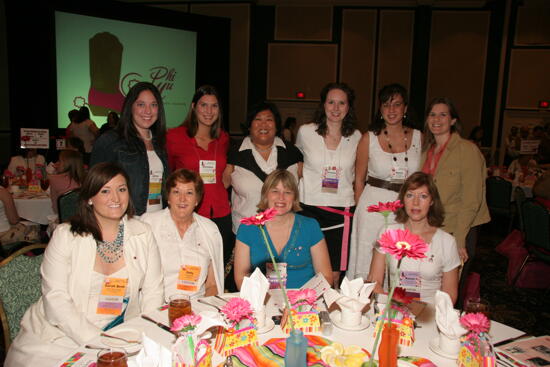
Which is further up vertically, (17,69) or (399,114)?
(17,69)

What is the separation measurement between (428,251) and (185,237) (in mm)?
1344

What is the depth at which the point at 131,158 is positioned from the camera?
2674mm

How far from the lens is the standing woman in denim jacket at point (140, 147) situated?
8.72ft

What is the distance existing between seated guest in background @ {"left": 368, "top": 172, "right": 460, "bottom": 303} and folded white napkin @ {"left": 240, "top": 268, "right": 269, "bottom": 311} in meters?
0.79

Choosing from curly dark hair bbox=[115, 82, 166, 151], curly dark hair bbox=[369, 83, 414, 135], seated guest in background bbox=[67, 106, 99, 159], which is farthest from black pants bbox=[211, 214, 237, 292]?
seated guest in background bbox=[67, 106, 99, 159]

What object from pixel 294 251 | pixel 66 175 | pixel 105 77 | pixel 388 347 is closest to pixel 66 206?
pixel 66 175

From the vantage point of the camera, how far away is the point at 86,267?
1.95m

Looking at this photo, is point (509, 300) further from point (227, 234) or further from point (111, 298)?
point (111, 298)

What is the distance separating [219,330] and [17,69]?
23.2 feet

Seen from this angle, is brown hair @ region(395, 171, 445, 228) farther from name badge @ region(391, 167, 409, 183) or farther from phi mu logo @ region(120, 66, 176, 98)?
phi mu logo @ region(120, 66, 176, 98)

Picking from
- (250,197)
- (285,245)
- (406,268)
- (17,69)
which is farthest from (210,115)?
(17,69)

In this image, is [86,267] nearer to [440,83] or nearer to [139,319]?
[139,319]

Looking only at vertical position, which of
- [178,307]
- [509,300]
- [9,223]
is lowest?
[509,300]

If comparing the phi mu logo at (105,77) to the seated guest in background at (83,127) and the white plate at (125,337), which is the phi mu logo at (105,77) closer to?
the seated guest in background at (83,127)
